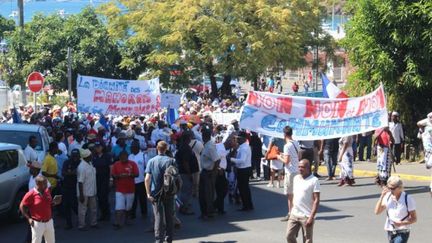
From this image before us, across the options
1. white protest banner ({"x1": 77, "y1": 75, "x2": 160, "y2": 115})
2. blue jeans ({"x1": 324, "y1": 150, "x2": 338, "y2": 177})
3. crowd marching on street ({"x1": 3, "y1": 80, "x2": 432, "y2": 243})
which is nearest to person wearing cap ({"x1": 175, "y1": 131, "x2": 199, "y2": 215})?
crowd marching on street ({"x1": 3, "y1": 80, "x2": 432, "y2": 243})

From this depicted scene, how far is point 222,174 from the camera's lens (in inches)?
589

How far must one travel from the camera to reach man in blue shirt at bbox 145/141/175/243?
1199 centimetres

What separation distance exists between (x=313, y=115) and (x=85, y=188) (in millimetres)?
5015

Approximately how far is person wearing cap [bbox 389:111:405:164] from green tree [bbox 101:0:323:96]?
534 inches

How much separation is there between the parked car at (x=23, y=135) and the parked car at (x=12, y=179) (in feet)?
5.03

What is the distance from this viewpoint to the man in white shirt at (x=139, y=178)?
14242 mm

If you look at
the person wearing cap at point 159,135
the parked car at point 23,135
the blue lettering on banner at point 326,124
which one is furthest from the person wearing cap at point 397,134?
the parked car at point 23,135

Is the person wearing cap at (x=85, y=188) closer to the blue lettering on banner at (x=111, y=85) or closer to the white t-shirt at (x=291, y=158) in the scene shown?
the white t-shirt at (x=291, y=158)

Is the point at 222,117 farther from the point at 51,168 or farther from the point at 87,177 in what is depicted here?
the point at 87,177

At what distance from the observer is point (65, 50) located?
119 feet

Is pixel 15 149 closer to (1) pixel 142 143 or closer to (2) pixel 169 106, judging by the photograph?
(1) pixel 142 143

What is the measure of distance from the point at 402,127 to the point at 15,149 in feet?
39.2

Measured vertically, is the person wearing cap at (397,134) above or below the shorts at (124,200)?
above

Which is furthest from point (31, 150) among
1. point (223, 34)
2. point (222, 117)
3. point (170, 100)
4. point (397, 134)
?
point (223, 34)
